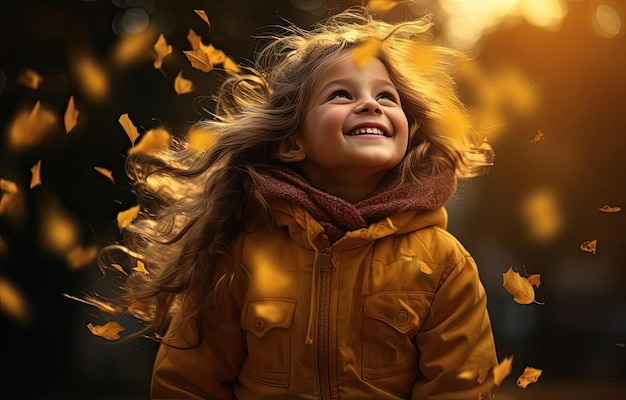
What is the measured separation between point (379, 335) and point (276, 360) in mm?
268

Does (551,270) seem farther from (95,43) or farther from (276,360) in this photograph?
(95,43)

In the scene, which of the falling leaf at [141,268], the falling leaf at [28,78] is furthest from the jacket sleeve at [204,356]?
the falling leaf at [28,78]

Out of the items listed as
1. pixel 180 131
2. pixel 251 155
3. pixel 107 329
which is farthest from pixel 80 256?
pixel 251 155

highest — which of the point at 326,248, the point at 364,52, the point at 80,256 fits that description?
the point at 364,52

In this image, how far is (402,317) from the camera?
81.2 inches

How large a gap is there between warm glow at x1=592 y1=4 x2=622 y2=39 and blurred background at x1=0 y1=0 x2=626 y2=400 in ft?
0.04

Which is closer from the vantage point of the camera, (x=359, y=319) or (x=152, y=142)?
(x=359, y=319)

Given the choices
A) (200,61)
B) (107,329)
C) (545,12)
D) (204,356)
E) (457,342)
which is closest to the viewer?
(457,342)

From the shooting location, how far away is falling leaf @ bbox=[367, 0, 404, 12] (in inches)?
89.4

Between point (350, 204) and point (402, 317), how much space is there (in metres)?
0.31

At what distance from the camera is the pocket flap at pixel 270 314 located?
82.0 inches

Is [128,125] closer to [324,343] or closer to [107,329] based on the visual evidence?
[107,329]

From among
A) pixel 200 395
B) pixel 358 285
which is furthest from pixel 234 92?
pixel 200 395

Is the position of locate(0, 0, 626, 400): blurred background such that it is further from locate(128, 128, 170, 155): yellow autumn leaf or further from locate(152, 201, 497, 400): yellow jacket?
locate(152, 201, 497, 400): yellow jacket
